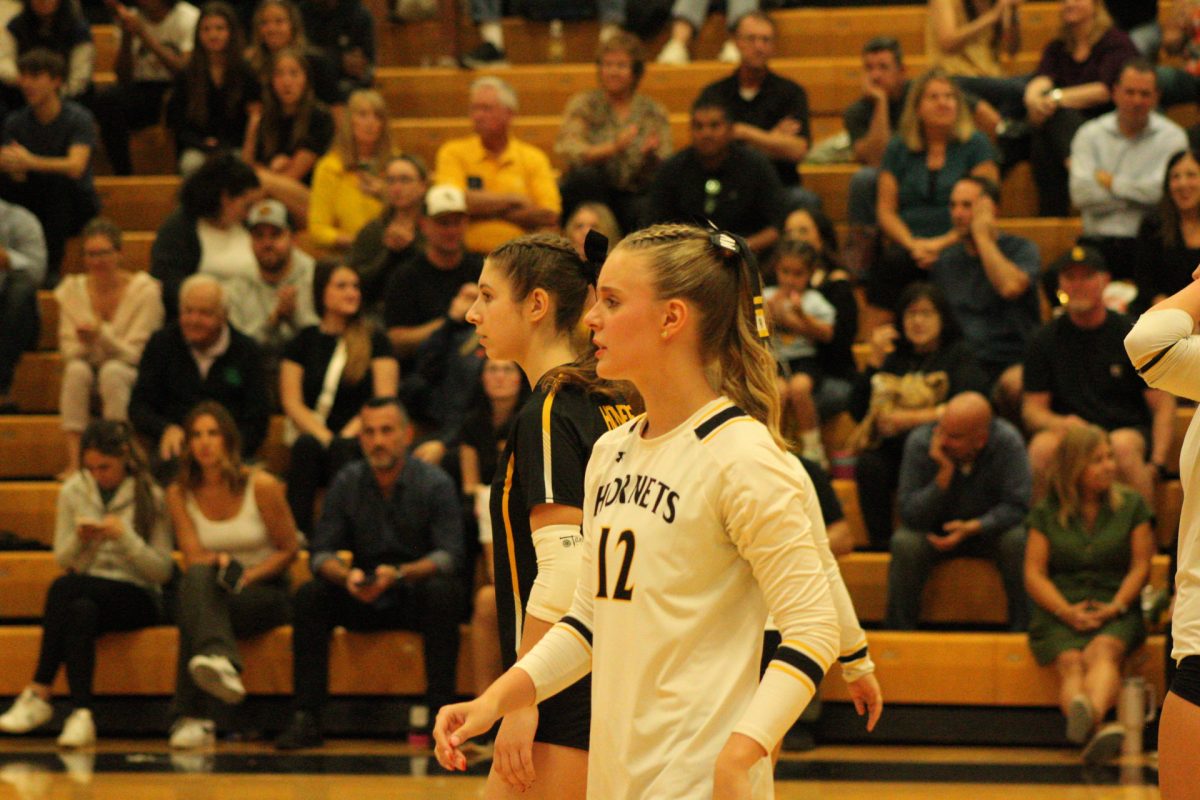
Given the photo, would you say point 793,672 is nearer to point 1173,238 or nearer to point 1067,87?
point 1173,238

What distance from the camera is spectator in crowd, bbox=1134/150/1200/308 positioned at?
793 centimetres

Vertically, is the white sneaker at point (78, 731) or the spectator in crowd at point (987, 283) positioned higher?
the spectator in crowd at point (987, 283)

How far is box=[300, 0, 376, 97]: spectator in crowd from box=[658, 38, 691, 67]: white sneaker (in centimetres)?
200

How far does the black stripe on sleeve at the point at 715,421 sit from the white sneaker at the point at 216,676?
4.76m

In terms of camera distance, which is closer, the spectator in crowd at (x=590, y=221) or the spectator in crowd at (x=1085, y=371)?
the spectator in crowd at (x=1085, y=371)

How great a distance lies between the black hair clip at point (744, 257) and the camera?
279cm

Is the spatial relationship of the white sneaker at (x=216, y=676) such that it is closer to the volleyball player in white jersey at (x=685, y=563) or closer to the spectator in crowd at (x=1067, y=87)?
the volleyball player in white jersey at (x=685, y=563)

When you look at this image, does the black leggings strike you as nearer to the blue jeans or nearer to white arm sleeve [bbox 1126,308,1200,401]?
the blue jeans

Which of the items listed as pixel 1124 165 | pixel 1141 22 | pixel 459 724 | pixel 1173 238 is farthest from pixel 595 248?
pixel 1141 22

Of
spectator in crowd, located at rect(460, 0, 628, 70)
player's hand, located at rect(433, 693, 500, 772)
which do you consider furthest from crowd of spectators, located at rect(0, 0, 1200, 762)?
player's hand, located at rect(433, 693, 500, 772)

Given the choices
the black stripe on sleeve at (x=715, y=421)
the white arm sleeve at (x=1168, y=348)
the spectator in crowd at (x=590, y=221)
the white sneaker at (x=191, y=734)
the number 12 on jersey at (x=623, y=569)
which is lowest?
the white sneaker at (x=191, y=734)

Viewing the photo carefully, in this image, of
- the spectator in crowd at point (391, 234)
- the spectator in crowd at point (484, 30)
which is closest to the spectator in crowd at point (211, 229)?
the spectator in crowd at point (391, 234)

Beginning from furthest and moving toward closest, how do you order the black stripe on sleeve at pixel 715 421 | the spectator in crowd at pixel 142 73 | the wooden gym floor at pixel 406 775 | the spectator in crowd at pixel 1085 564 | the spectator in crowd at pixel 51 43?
the spectator in crowd at pixel 142 73 < the spectator in crowd at pixel 51 43 < the spectator in crowd at pixel 1085 564 < the wooden gym floor at pixel 406 775 < the black stripe on sleeve at pixel 715 421

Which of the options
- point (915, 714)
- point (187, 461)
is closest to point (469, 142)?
point (187, 461)
